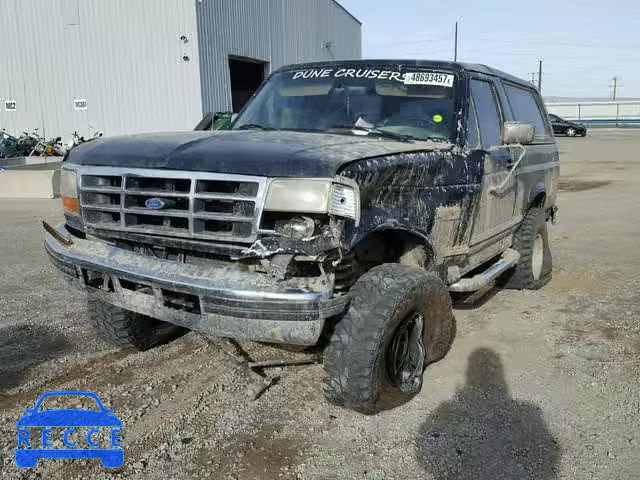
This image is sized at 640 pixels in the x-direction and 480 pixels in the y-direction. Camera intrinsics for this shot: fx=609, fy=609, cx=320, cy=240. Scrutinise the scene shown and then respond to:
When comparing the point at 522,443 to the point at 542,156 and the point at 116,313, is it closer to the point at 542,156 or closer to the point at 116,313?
the point at 116,313

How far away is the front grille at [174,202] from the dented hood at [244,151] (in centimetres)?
6

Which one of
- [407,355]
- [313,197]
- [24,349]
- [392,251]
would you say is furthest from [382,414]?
[24,349]

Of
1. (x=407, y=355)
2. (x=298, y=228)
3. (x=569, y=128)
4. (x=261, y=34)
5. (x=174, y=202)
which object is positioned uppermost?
(x=261, y=34)

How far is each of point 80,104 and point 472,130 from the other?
1942 centimetres

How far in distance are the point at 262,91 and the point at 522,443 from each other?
3351mm

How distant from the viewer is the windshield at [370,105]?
13.7 ft

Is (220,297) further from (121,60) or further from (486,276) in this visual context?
(121,60)

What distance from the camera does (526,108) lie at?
5.93 metres

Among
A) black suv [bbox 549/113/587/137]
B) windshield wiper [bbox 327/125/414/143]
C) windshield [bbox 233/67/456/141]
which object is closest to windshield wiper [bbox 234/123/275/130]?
windshield [bbox 233/67/456/141]

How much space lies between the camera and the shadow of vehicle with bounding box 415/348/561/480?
292cm

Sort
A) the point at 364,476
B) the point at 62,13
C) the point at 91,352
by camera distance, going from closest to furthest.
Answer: the point at 364,476, the point at 91,352, the point at 62,13

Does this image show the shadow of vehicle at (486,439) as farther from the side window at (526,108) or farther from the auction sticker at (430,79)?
the side window at (526,108)

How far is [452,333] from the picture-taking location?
399cm

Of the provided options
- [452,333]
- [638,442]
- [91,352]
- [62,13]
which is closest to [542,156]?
[452,333]
